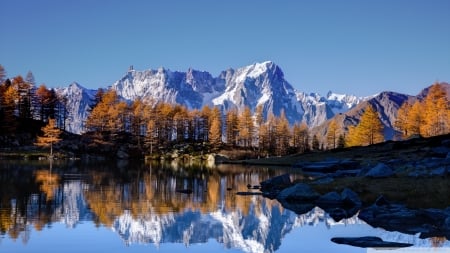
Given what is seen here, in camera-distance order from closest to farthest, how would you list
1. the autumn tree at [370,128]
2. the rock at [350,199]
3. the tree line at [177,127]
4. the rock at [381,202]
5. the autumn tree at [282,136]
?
the rock at [381,202] < the rock at [350,199] < the autumn tree at [370,128] < the tree line at [177,127] < the autumn tree at [282,136]

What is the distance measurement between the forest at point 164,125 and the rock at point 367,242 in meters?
102

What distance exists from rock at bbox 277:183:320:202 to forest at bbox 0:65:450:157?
3391 inches

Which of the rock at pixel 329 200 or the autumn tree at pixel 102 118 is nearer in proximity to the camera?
the rock at pixel 329 200

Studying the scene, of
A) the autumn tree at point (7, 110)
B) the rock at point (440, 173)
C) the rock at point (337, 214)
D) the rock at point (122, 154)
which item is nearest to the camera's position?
the rock at point (337, 214)

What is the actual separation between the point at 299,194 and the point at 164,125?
132834 millimetres

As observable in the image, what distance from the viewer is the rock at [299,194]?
39.2 m

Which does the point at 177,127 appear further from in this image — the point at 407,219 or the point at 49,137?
the point at 407,219

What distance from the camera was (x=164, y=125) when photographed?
169375 mm

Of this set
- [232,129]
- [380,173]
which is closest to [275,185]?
[380,173]

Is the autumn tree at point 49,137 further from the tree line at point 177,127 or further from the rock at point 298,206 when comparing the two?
the rock at point 298,206

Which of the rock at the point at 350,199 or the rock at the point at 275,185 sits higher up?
the rock at the point at 275,185

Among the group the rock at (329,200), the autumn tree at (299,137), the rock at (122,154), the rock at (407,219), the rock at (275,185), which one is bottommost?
the rock at (407,219)

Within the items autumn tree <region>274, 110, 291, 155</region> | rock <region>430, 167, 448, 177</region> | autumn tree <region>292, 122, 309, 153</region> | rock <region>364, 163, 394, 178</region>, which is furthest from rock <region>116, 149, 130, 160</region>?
rock <region>430, 167, 448, 177</region>

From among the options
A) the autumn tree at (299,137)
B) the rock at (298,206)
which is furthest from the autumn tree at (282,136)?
the rock at (298,206)
